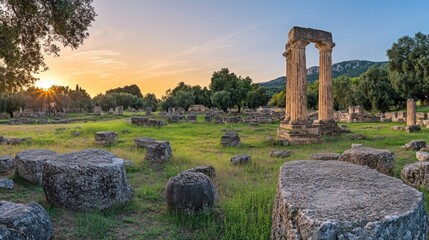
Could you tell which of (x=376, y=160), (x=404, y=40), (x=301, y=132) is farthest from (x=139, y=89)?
(x=376, y=160)

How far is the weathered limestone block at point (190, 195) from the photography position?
519cm

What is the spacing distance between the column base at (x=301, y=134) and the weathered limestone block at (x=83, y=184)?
11.9m

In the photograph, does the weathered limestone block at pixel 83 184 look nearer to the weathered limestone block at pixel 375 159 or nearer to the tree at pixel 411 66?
the weathered limestone block at pixel 375 159

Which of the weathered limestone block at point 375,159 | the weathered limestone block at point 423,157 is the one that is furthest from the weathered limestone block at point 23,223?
the weathered limestone block at point 423,157

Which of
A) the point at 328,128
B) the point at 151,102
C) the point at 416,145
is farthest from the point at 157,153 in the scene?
the point at 151,102

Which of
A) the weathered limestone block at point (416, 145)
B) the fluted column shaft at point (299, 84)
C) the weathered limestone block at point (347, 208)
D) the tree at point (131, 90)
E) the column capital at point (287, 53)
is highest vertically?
the tree at point (131, 90)

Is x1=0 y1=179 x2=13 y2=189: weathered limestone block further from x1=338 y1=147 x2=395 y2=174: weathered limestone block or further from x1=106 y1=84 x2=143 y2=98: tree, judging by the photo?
x1=106 y1=84 x2=143 y2=98: tree

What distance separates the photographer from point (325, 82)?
20734 mm

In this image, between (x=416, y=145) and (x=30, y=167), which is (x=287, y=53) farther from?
(x=30, y=167)

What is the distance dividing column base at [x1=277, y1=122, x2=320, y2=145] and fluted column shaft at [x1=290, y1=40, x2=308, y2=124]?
0.56 metres

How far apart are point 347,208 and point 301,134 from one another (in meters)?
14.5

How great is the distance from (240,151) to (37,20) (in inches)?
344

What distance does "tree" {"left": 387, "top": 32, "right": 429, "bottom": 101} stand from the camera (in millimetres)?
37000

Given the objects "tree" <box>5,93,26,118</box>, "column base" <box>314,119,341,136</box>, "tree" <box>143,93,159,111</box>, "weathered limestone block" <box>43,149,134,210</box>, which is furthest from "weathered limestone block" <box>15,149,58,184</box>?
"tree" <box>143,93,159,111</box>
